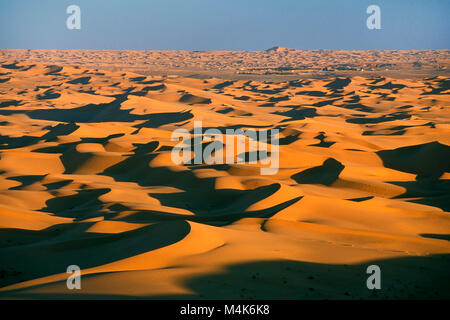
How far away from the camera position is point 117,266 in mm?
6168

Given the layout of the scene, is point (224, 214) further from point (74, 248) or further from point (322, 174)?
point (322, 174)

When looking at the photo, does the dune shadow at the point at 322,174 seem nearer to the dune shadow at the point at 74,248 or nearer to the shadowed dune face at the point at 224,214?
the shadowed dune face at the point at 224,214

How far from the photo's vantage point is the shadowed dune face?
5574 millimetres

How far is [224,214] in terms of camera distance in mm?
10273

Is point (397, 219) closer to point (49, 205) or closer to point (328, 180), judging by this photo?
point (328, 180)

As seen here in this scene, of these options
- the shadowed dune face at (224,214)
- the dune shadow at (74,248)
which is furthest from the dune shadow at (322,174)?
the dune shadow at (74,248)

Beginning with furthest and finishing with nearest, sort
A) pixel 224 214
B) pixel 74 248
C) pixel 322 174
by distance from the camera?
pixel 322 174 → pixel 224 214 → pixel 74 248

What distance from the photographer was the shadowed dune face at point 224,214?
5.57 metres

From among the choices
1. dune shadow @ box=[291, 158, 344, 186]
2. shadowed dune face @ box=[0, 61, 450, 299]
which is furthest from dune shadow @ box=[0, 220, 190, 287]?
dune shadow @ box=[291, 158, 344, 186]

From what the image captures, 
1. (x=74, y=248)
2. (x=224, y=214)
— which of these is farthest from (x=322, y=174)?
(x=74, y=248)

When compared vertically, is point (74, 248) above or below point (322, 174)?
above

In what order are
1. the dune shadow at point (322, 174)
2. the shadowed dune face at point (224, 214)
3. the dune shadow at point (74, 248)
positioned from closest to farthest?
1. the shadowed dune face at point (224, 214)
2. the dune shadow at point (74, 248)
3. the dune shadow at point (322, 174)
